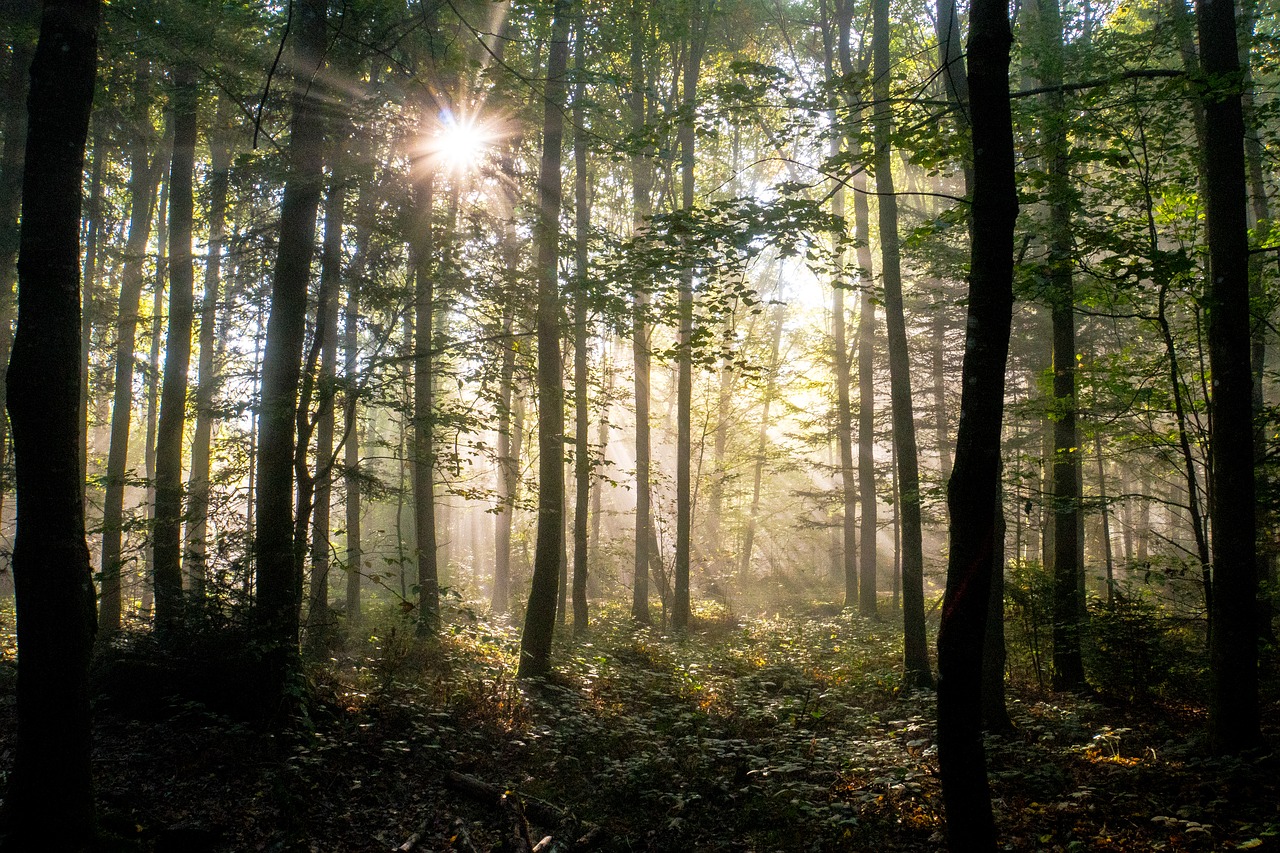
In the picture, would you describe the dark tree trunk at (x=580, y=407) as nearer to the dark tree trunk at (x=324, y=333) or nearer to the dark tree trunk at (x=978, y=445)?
the dark tree trunk at (x=324, y=333)

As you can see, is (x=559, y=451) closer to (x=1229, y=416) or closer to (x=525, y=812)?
(x=525, y=812)

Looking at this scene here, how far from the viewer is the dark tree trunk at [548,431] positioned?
10.7m

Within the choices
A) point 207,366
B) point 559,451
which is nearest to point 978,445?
point 559,451

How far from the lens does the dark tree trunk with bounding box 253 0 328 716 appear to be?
7.67 meters

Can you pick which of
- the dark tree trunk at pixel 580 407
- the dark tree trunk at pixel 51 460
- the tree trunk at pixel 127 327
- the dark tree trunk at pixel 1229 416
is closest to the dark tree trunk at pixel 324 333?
the tree trunk at pixel 127 327

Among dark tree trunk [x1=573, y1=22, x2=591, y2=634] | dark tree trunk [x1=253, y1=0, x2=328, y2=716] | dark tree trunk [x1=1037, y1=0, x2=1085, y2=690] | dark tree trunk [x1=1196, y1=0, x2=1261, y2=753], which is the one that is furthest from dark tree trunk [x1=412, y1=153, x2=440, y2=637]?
dark tree trunk [x1=1196, y1=0, x2=1261, y2=753]

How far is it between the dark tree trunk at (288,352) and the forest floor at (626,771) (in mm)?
1299

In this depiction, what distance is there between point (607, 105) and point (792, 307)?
16.7 meters

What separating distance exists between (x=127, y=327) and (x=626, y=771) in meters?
14.7

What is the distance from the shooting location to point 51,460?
410cm

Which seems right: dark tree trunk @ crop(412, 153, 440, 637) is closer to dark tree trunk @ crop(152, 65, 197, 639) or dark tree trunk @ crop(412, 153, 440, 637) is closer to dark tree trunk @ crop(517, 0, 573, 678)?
dark tree trunk @ crop(517, 0, 573, 678)

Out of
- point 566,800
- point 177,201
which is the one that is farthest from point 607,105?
point 566,800

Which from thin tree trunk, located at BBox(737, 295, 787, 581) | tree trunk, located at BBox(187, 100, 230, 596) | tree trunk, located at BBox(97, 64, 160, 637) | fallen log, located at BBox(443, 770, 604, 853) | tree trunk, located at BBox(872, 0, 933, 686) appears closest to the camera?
fallen log, located at BBox(443, 770, 604, 853)

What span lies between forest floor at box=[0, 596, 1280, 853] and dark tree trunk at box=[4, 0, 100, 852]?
73 cm
